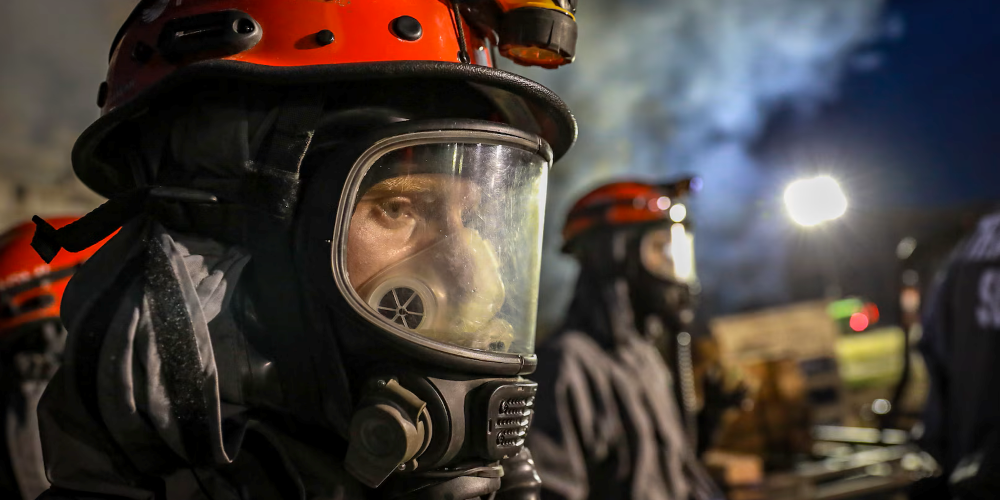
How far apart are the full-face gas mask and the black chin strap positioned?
0.05 m

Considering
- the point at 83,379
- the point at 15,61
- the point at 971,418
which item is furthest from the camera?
the point at 15,61

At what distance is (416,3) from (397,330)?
0.70 m

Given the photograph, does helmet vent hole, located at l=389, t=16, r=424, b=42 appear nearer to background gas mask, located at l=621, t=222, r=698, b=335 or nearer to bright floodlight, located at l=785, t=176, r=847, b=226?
background gas mask, located at l=621, t=222, r=698, b=335

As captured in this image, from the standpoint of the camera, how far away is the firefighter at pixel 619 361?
11.5 ft

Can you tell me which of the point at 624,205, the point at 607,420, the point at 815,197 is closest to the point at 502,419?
the point at 607,420

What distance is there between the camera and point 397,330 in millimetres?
1327

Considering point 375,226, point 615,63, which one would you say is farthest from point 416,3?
point 615,63

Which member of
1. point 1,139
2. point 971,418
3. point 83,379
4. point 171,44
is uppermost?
point 1,139

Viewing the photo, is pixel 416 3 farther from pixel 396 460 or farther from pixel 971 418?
pixel 971 418

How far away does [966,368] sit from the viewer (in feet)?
11.6

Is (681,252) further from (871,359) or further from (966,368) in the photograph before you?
(871,359)

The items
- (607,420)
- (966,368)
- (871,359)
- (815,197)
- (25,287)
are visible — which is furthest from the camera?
(815,197)

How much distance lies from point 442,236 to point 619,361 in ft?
9.10

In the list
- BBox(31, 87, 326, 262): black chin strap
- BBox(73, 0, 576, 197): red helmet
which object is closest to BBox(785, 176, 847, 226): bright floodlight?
BBox(73, 0, 576, 197): red helmet
